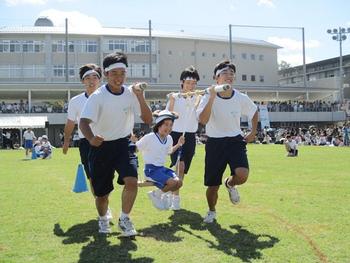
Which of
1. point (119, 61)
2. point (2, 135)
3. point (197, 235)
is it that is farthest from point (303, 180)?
point (2, 135)

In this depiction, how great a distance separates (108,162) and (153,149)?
1.15 m

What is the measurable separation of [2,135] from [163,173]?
4234 centimetres

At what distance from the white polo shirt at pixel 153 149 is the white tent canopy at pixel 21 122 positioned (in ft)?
131

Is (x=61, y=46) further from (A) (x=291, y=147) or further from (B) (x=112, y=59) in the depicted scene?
(B) (x=112, y=59)

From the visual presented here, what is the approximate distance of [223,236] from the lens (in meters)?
6.23

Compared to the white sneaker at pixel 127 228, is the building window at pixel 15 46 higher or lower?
higher

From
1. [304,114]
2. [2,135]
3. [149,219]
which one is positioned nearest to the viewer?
[149,219]

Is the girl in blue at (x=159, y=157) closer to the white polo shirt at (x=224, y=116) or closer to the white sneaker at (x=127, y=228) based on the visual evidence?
the white polo shirt at (x=224, y=116)

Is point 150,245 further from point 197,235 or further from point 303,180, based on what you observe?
point 303,180

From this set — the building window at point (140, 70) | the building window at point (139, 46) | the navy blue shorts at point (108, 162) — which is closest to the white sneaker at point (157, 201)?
the navy blue shorts at point (108, 162)

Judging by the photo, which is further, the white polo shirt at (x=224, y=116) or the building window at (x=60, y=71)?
the building window at (x=60, y=71)

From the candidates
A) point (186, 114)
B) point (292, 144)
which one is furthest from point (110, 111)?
point (292, 144)

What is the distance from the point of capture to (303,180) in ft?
41.6

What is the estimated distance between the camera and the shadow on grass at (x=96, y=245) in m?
5.24
